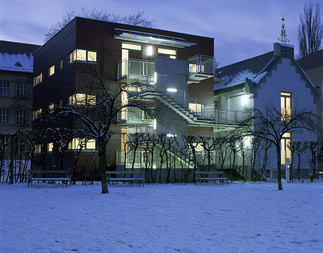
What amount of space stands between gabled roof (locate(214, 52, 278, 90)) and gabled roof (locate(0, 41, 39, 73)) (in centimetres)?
2423

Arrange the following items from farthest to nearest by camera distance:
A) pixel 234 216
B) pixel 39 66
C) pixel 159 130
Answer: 1. pixel 39 66
2. pixel 159 130
3. pixel 234 216

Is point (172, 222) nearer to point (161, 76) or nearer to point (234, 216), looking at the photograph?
point (234, 216)

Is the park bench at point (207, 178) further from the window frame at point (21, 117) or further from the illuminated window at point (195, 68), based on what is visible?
the window frame at point (21, 117)

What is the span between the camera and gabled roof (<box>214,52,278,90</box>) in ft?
120

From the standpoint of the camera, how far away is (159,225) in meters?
10.7

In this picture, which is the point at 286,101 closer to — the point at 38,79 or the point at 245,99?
the point at 245,99

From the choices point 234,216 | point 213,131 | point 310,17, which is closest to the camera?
point 234,216

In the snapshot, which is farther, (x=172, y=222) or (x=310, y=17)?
(x=310, y=17)

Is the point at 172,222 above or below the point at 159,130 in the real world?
below

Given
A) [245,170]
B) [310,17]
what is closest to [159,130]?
[245,170]

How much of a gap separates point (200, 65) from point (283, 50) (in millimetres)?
7395

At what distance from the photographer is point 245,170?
3177 cm

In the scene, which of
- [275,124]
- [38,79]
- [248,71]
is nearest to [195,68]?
[248,71]

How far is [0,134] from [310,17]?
5621cm
